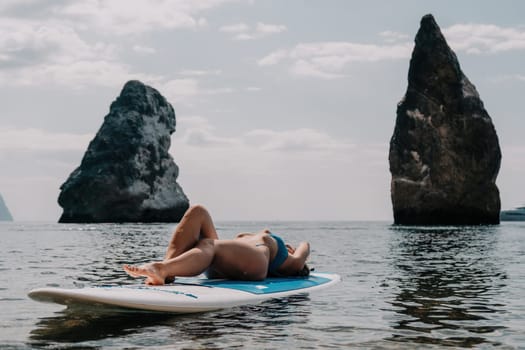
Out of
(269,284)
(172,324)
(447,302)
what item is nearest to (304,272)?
(269,284)

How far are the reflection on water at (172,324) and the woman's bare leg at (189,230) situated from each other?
Result: 3.81ft

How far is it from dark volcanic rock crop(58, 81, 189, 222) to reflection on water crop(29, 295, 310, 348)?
120505mm

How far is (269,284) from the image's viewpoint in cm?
1200

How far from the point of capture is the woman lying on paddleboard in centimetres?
1039

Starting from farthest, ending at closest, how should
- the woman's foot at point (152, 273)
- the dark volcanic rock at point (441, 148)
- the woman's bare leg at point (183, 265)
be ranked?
1. the dark volcanic rock at point (441, 148)
2. the woman's bare leg at point (183, 265)
3. the woman's foot at point (152, 273)

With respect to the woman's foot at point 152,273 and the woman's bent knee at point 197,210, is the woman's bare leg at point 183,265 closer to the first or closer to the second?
the woman's foot at point 152,273

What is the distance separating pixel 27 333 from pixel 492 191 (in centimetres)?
9758

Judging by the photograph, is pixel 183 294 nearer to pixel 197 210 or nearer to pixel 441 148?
pixel 197 210

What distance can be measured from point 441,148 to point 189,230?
95175mm

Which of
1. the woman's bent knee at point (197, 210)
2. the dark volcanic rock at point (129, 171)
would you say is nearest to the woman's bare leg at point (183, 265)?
the woman's bent knee at point (197, 210)

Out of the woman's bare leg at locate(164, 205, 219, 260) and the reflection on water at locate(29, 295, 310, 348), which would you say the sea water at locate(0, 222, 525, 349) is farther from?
the woman's bare leg at locate(164, 205, 219, 260)

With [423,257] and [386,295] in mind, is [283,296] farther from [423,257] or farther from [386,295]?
[423,257]

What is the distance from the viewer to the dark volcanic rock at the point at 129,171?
129000 mm

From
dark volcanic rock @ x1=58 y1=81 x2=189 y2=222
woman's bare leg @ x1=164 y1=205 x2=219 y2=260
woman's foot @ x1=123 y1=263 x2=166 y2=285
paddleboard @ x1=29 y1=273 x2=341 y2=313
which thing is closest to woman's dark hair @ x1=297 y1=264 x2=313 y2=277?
paddleboard @ x1=29 y1=273 x2=341 y2=313
